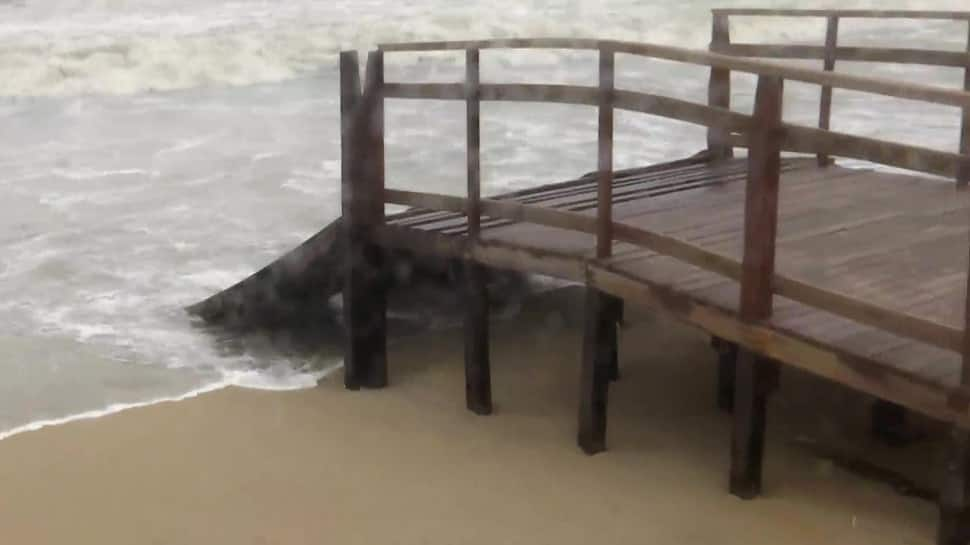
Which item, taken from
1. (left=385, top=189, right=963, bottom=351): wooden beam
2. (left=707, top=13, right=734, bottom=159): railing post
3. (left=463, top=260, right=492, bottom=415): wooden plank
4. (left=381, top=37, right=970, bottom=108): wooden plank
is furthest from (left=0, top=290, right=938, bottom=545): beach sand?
(left=707, top=13, right=734, bottom=159): railing post

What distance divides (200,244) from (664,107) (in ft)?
22.3

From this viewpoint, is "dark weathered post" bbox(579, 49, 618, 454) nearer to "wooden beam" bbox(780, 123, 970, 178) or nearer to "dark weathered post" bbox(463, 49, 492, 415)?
"dark weathered post" bbox(463, 49, 492, 415)

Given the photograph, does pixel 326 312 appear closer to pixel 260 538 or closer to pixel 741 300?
pixel 260 538

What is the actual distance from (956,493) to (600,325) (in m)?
1.91

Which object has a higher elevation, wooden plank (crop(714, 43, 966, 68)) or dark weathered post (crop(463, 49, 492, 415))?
wooden plank (crop(714, 43, 966, 68))

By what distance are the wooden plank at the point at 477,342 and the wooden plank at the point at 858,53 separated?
8.29 feet

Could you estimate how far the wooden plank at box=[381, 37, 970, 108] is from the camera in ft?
15.0

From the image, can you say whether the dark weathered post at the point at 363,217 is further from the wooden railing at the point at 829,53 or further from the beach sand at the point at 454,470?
the wooden railing at the point at 829,53

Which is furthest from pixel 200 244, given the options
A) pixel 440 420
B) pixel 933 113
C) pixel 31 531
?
pixel 933 113

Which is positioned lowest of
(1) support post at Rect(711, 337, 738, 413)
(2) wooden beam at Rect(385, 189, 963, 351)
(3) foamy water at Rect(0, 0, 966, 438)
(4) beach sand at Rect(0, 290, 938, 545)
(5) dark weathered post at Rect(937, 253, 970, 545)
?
(3) foamy water at Rect(0, 0, 966, 438)

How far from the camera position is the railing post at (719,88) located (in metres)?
8.23

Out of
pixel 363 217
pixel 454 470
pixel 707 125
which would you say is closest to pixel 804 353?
pixel 707 125

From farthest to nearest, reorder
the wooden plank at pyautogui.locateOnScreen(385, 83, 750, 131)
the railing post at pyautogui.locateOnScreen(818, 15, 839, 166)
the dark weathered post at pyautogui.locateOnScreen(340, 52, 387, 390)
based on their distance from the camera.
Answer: the railing post at pyautogui.locateOnScreen(818, 15, 839, 166), the dark weathered post at pyautogui.locateOnScreen(340, 52, 387, 390), the wooden plank at pyautogui.locateOnScreen(385, 83, 750, 131)

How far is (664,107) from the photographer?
19.0 feet
